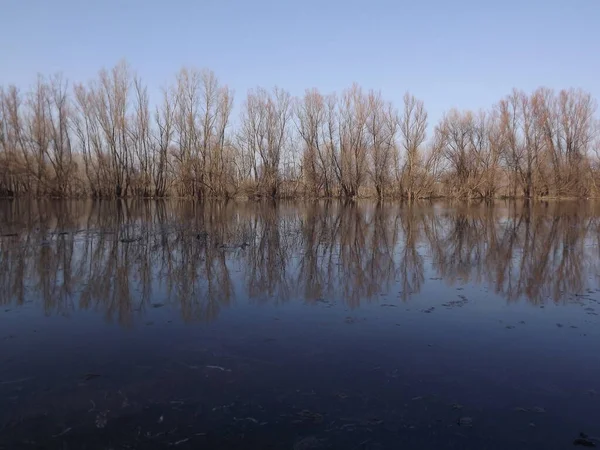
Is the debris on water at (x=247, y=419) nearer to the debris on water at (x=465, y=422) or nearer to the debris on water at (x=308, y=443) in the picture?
the debris on water at (x=308, y=443)

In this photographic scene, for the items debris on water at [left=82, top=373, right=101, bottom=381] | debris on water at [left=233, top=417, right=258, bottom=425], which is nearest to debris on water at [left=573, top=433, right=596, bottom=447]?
debris on water at [left=233, top=417, right=258, bottom=425]

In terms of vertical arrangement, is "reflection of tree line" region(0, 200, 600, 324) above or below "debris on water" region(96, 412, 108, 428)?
above

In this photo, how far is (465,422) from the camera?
124 inches

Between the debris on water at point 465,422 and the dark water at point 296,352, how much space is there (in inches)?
0.9

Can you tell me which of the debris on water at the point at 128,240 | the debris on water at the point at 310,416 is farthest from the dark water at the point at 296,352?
the debris on water at the point at 128,240

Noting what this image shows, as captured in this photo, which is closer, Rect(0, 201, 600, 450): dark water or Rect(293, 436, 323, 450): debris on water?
Rect(293, 436, 323, 450): debris on water

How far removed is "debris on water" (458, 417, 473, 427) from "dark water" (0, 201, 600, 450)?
22mm

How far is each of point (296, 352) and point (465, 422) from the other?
181 cm

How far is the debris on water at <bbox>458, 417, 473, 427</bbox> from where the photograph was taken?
3.12 meters

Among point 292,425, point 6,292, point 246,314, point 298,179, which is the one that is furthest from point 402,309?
point 298,179

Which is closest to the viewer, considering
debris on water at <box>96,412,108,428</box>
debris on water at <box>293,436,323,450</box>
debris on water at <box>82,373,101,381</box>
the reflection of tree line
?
debris on water at <box>293,436,323,450</box>

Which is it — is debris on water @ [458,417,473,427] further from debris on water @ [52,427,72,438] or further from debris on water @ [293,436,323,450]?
debris on water @ [52,427,72,438]

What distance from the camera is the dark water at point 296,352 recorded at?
3.05 metres

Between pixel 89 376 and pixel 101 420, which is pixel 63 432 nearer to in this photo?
pixel 101 420
